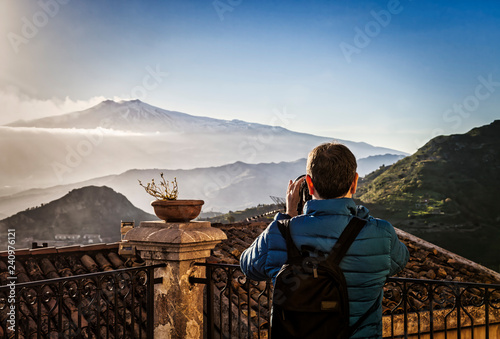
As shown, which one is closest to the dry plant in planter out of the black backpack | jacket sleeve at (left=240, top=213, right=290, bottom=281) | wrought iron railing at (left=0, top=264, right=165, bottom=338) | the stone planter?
the stone planter

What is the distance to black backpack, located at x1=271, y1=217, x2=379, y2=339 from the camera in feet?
5.96

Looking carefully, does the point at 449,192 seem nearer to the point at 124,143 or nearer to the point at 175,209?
the point at 124,143

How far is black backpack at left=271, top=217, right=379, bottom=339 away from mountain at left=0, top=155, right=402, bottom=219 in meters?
38.7

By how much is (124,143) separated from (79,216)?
19625mm

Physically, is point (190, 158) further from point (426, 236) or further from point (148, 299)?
point (148, 299)

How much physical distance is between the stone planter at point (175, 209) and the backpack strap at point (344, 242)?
9.07 feet

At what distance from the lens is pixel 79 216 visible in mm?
39219

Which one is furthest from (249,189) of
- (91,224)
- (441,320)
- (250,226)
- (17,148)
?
(441,320)

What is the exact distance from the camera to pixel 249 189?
5069cm

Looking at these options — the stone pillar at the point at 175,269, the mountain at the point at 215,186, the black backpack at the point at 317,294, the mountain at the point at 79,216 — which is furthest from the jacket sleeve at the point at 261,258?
the mountain at the point at 215,186

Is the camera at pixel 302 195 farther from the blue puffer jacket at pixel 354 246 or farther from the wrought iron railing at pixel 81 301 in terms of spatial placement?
the wrought iron railing at pixel 81 301

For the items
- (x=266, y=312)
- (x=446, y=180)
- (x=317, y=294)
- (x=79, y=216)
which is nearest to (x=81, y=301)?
(x=317, y=294)

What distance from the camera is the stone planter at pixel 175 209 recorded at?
446 centimetres

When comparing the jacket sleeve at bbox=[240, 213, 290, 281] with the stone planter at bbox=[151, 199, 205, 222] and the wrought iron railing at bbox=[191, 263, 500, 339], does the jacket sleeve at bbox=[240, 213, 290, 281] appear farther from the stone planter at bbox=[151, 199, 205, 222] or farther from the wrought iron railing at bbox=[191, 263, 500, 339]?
the stone planter at bbox=[151, 199, 205, 222]
